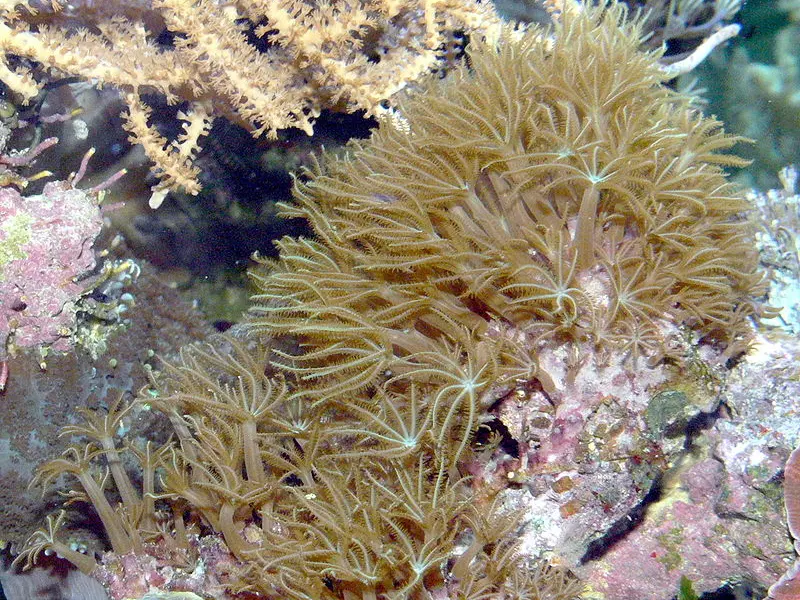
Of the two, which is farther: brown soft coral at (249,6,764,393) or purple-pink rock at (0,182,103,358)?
purple-pink rock at (0,182,103,358)

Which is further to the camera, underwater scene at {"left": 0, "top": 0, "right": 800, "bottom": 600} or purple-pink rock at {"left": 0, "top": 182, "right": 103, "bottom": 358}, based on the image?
purple-pink rock at {"left": 0, "top": 182, "right": 103, "bottom": 358}

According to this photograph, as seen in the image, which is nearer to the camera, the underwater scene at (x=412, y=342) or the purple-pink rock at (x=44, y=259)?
the underwater scene at (x=412, y=342)

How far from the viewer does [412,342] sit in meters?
2.57

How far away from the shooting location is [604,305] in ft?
8.36

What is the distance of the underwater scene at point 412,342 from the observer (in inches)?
96.6

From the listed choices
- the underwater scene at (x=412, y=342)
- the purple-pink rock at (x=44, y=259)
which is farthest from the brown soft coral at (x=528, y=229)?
the purple-pink rock at (x=44, y=259)

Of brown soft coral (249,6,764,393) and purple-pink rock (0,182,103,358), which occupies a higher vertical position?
brown soft coral (249,6,764,393)

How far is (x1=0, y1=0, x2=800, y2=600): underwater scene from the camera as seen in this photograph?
2453 millimetres

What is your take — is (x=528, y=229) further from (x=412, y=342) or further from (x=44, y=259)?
(x=44, y=259)

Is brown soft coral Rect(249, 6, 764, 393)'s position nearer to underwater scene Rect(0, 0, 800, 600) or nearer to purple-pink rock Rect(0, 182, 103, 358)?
underwater scene Rect(0, 0, 800, 600)

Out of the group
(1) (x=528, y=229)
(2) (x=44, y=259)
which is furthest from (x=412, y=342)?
(2) (x=44, y=259)

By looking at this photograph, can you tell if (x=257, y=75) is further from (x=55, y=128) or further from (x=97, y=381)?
(x=97, y=381)

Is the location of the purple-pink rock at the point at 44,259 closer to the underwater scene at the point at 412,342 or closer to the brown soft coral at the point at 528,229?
the underwater scene at the point at 412,342

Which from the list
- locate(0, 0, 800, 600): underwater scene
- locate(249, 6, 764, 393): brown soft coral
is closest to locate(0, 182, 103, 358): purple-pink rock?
locate(0, 0, 800, 600): underwater scene
